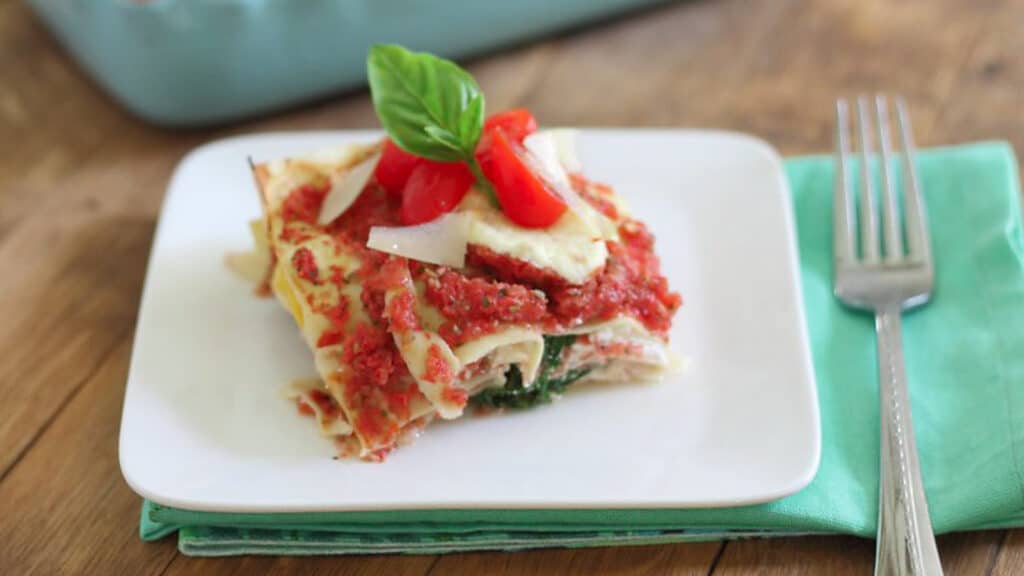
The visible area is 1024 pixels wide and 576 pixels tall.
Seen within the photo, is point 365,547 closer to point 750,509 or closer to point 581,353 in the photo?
point 581,353

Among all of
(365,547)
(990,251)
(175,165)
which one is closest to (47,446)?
(365,547)

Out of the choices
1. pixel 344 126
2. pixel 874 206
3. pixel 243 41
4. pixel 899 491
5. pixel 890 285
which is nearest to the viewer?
pixel 899 491

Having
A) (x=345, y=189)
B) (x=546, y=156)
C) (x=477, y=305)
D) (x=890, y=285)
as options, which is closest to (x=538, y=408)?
(x=477, y=305)

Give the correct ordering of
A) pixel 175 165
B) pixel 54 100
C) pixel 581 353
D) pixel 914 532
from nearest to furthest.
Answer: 1. pixel 914 532
2. pixel 581 353
3. pixel 175 165
4. pixel 54 100

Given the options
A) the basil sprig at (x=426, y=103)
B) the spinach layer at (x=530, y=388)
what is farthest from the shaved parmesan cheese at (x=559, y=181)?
the spinach layer at (x=530, y=388)

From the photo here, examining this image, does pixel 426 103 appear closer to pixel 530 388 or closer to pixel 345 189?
pixel 345 189

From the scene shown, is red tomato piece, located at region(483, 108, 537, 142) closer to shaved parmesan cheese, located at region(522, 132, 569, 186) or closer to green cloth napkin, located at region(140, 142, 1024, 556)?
shaved parmesan cheese, located at region(522, 132, 569, 186)
